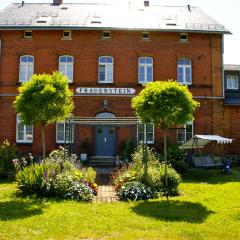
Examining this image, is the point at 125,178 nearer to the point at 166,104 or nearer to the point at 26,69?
the point at 166,104

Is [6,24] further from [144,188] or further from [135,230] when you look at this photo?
[135,230]

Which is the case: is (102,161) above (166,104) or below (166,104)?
below

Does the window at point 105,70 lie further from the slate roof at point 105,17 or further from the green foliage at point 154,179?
the green foliage at point 154,179

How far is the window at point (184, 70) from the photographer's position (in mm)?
24422

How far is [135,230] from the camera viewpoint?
8.46 meters

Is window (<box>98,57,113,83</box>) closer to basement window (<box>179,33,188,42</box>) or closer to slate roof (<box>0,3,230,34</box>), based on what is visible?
slate roof (<box>0,3,230,34</box>)

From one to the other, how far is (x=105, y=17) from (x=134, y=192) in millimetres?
15414

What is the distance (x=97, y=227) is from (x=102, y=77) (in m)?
16.1

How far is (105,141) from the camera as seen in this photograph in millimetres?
24109

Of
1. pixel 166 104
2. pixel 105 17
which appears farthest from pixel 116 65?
pixel 166 104

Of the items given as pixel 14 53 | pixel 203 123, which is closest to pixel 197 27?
pixel 203 123

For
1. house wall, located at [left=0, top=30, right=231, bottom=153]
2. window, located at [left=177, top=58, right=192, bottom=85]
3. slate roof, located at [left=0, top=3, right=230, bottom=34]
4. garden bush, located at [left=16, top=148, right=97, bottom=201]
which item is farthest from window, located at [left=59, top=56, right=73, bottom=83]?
garden bush, located at [left=16, top=148, right=97, bottom=201]

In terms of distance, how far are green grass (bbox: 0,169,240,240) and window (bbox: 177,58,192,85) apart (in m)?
12.1

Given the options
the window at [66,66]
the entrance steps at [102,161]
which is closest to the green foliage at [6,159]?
the entrance steps at [102,161]
